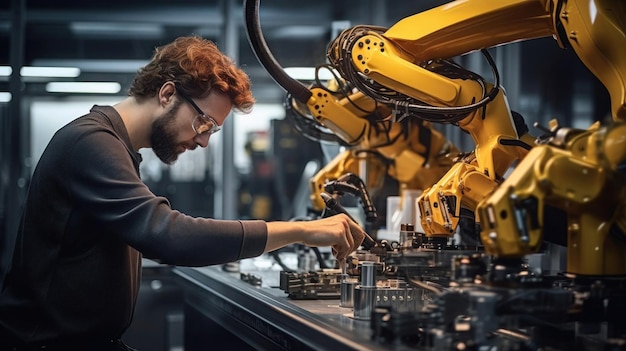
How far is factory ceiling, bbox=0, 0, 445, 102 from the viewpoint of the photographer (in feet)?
20.3

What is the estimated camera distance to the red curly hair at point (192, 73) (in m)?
2.53

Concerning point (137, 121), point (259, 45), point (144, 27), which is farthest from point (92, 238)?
point (144, 27)

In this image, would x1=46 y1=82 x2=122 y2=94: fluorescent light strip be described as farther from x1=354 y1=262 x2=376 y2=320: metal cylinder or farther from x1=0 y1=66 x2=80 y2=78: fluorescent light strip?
x1=354 y1=262 x2=376 y2=320: metal cylinder

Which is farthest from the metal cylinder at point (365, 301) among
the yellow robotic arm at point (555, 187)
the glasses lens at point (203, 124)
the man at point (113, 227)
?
the glasses lens at point (203, 124)

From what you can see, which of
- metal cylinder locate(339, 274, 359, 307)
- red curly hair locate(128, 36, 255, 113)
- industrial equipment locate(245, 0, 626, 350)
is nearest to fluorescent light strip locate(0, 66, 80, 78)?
industrial equipment locate(245, 0, 626, 350)

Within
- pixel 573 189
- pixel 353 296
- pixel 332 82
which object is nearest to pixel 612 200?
pixel 573 189

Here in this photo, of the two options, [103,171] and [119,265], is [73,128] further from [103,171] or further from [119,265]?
[119,265]

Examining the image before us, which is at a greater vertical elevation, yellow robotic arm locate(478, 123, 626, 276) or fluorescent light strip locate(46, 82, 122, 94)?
fluorescent light strip locate(46, 82, 122, 94)

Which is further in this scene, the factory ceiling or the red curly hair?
the factory ceiling

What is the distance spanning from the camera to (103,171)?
222 cm

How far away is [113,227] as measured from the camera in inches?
87.3

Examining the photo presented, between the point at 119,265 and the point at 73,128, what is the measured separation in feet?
1.39

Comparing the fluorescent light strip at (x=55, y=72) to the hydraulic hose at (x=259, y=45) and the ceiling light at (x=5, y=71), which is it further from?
the hydraulic hose at (x=259, y=45)

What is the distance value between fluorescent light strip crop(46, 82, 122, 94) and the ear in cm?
473
